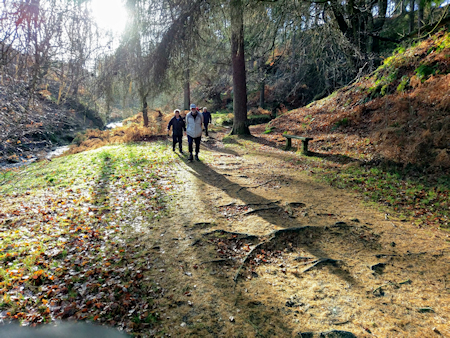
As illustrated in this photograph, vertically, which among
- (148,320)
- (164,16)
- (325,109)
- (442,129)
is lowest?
(148,320)

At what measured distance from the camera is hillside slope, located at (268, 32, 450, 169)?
7.03 m

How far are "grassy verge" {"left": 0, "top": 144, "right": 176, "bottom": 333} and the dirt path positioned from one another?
38 centimetres

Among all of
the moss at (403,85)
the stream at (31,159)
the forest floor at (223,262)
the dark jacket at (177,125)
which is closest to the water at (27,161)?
the stream at (31,159)

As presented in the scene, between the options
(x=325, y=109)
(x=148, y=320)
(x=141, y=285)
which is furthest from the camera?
(x=325, y=109)

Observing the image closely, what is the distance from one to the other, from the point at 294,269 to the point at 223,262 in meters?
1.10

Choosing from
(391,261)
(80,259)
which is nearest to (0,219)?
(80,259)

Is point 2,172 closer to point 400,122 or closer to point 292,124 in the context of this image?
point 292,124

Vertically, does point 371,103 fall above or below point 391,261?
above

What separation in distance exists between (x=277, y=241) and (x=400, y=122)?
248 inches

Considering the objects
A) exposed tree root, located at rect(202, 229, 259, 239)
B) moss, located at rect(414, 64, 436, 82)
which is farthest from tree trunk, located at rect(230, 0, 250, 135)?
exposed tree root, located at rect(202, 229, 259, 239)

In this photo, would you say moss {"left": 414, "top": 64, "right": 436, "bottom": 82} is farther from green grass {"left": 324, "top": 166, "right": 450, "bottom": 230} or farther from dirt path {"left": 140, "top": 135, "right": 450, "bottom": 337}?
dirt path {"left": 140, "top": 135, "right": 450, "bottom": 337}

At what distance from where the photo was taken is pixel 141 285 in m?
3.82

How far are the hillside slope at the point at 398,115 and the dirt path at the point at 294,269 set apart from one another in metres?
2.49

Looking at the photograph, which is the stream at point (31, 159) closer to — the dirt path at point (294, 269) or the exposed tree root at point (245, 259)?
the dirt path at point (294, 269)
